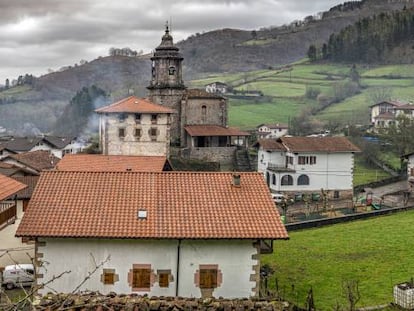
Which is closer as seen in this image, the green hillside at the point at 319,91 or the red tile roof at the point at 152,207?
the red tile roof at the point at 152,207

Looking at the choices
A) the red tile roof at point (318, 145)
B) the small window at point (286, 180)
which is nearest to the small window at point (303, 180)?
the small window at point (286, 180)

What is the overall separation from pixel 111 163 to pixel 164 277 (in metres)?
→ 20.2

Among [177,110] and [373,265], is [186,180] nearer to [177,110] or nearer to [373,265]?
[373,265]

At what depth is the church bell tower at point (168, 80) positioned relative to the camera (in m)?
62.6

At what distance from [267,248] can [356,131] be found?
6159cm

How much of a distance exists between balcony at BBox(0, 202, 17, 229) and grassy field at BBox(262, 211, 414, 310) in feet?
38.5

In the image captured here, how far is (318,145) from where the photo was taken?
56219 millimetres

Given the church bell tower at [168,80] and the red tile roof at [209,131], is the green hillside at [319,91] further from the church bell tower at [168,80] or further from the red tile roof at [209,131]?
the church bell tower at [168,80]

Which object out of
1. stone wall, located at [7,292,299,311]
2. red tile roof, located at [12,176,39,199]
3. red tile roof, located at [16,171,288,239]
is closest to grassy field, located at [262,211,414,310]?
red tile roof, located at [16,171,288,239]

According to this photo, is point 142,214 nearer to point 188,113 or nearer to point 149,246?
point 149,246

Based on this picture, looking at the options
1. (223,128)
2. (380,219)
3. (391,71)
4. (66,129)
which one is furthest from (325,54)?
(380,219)

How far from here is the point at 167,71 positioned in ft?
206

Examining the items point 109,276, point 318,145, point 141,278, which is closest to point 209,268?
point 141,278

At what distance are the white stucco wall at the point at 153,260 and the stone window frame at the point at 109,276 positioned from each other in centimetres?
10
